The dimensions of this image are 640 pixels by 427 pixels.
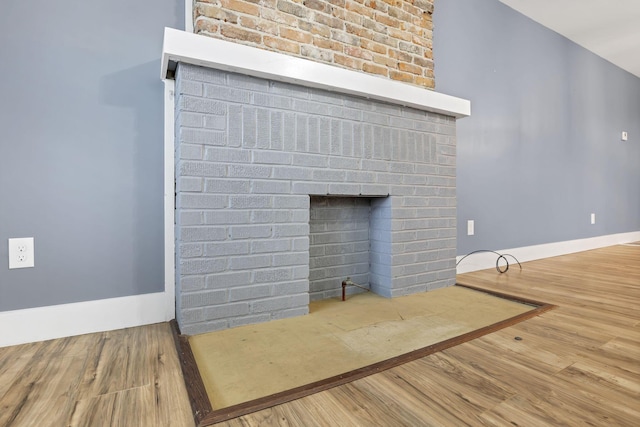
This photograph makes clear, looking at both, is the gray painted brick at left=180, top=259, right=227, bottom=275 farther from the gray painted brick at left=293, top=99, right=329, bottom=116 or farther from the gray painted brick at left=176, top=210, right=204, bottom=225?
the gray painted brick at left=293, top=99, right=329, bottom=116

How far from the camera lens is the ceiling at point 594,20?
9.22 feet

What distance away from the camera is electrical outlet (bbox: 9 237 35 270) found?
125cm

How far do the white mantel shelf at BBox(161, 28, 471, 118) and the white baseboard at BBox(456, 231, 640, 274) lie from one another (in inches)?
52.2

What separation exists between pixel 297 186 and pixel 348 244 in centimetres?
54

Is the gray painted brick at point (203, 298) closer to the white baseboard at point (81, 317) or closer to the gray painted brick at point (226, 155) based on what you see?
the white baseboard at point (81, 317)

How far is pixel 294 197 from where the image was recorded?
60.5 inches

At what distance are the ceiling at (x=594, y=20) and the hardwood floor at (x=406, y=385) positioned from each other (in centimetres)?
281

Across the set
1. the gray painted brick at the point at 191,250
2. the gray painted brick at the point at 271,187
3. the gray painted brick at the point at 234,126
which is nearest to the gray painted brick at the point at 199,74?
the gray painted brick at the point at 234,126

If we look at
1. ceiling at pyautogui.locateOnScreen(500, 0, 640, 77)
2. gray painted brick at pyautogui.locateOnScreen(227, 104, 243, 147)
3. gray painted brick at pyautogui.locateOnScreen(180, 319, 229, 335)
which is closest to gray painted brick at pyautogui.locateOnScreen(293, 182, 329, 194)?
gray painted brick at pyautogui.locateOnScreen(227, 104, 243, 147)

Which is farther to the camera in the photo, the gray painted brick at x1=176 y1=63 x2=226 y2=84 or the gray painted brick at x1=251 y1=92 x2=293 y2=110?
the gray painted brick at x1=251 y1=92 x2=293 y2=110

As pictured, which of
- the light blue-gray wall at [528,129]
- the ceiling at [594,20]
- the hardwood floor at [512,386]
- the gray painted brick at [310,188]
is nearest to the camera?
the hardwood floor at [512,386]

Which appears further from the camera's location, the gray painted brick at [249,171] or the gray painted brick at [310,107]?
the gray painted brick at [310,107]

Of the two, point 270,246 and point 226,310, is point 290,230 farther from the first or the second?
point 226,310

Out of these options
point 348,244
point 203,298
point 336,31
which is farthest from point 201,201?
point 336,31
